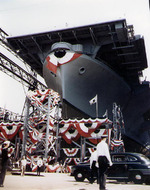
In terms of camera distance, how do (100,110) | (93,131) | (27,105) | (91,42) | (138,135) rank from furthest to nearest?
(138,135), (100,110), (91,42), (93,131), (27,105)

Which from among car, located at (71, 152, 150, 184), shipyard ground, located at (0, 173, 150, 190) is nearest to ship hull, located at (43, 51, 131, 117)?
car, located at (71, 152, 150, 184)

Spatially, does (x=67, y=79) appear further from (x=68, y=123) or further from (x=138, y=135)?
(x=138, y=135)

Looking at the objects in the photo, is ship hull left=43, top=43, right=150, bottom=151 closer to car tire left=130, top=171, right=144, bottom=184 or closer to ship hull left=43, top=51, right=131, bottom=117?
ship hull left=43, top=51, right=131, bottom=117

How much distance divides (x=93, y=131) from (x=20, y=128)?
810 cm

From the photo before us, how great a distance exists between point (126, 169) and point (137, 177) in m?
0.53

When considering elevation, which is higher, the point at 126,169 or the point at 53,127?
the point at 53,127

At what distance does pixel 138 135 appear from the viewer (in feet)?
128

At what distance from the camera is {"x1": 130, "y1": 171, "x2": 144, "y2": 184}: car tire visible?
904 centimetres

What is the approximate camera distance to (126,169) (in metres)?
9.38

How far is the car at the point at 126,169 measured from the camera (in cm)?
909

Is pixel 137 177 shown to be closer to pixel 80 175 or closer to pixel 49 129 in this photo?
pixel 80 175

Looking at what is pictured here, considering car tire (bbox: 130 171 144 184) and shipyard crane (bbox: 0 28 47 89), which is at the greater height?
shipyard crane (bbox: 0 28 47 89)

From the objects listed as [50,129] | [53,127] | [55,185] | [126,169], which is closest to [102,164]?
[55,185]

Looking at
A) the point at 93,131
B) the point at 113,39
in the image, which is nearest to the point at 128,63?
the point at 113,39
